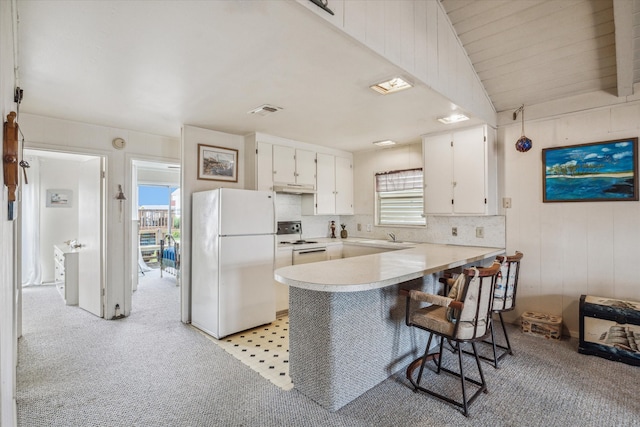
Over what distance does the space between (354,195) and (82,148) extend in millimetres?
3619

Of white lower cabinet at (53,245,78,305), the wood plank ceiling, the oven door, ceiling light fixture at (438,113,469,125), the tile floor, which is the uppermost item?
the wood plank ceiling

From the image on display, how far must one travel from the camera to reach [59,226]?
5688mm

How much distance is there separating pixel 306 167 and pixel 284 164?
0.40 meters

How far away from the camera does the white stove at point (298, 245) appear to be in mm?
3969

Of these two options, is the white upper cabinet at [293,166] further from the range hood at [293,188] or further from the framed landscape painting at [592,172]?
the framed landscape painting at [592,172]

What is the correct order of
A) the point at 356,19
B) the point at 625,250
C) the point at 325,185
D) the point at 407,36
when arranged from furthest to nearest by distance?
the point at 325,185
the point at 625,250
the point at 407,36
the point at 356,19

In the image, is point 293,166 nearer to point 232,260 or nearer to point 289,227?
point 289,227

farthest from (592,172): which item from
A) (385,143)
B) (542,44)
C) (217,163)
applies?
(217,163)

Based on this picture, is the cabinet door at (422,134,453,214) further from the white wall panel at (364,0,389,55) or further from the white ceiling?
the white wall panel at (364,0,389,55)

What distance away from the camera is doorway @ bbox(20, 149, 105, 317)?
404 centimetres

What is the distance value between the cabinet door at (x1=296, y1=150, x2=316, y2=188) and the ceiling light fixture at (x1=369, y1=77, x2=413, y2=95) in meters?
1.96

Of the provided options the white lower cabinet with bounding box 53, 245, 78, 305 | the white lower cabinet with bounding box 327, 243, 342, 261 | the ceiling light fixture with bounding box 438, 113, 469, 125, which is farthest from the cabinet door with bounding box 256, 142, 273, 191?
the white lower cabinet with bounding box 53, 245, 78, 305

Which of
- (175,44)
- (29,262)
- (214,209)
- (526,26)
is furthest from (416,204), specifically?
(29,262)

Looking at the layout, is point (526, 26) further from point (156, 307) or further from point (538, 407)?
point (156, 307)
